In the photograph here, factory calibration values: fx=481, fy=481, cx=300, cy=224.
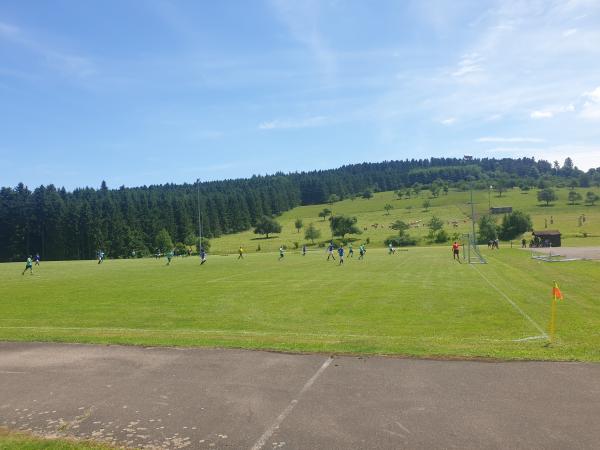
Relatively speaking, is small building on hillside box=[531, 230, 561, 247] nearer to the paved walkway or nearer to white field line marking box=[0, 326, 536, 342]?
white field line marking box=[0, 326, 536, 342]

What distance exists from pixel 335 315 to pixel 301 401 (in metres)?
9.99

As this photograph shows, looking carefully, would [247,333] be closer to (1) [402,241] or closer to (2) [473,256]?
(2) [473,256]

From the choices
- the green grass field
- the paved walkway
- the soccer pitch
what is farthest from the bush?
the green grass field

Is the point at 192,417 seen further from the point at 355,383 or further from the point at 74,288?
the point at 74,288

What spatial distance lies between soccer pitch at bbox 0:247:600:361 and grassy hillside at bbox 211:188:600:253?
7443 centimetres

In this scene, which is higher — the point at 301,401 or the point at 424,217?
the point at 424,217

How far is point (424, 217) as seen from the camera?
149 metres

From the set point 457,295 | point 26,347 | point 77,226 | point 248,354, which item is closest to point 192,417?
point 248,354

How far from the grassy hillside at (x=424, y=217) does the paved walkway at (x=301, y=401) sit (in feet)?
292

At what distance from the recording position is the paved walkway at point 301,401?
6602 mm

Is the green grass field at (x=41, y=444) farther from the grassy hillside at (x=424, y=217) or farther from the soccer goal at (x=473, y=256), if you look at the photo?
the grassy hillside at (x=424, y=217)

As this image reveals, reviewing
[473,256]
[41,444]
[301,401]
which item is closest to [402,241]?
[473,256]

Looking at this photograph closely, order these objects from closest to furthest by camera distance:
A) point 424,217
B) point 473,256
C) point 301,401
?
point 301,401 → point 473,256 → point 424,217

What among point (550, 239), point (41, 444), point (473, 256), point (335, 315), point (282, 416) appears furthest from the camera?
point (550, 239)
